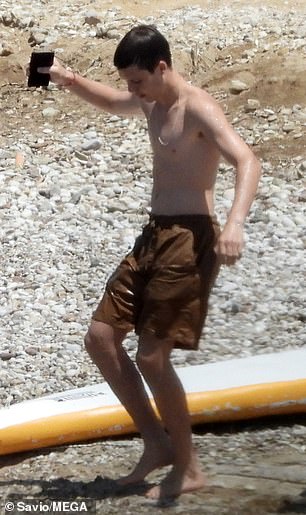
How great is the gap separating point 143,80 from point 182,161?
311 millimetres

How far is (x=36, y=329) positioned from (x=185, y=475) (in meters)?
2.12

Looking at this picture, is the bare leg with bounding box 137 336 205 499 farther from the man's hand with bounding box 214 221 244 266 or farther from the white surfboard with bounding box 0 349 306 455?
the white surfboard with bounding box 0 349 306 455

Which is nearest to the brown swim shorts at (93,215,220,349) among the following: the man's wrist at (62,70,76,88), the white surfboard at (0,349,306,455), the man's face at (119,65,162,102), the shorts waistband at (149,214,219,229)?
the shorts waistband at (149,214,219,229)

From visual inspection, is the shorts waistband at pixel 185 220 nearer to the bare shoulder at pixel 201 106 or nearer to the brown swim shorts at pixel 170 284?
the brown swim shorts at pixel 170 284

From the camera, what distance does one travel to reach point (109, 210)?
7879 millimetres

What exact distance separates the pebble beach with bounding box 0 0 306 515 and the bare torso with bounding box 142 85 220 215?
110cm

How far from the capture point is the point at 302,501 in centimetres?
447

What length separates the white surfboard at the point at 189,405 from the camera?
499 centimetres

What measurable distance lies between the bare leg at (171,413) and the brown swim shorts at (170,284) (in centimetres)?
7

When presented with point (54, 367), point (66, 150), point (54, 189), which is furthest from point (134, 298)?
point (66, 150)

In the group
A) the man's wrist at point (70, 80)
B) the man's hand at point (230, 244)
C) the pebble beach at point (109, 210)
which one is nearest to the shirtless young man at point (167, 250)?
the man's hand at point (230, 244)

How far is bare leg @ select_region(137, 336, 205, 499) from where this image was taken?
4.16 metres

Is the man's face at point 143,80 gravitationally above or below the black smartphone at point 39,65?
above

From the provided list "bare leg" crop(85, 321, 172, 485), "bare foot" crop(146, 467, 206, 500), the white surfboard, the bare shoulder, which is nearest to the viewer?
the bare shoulder
